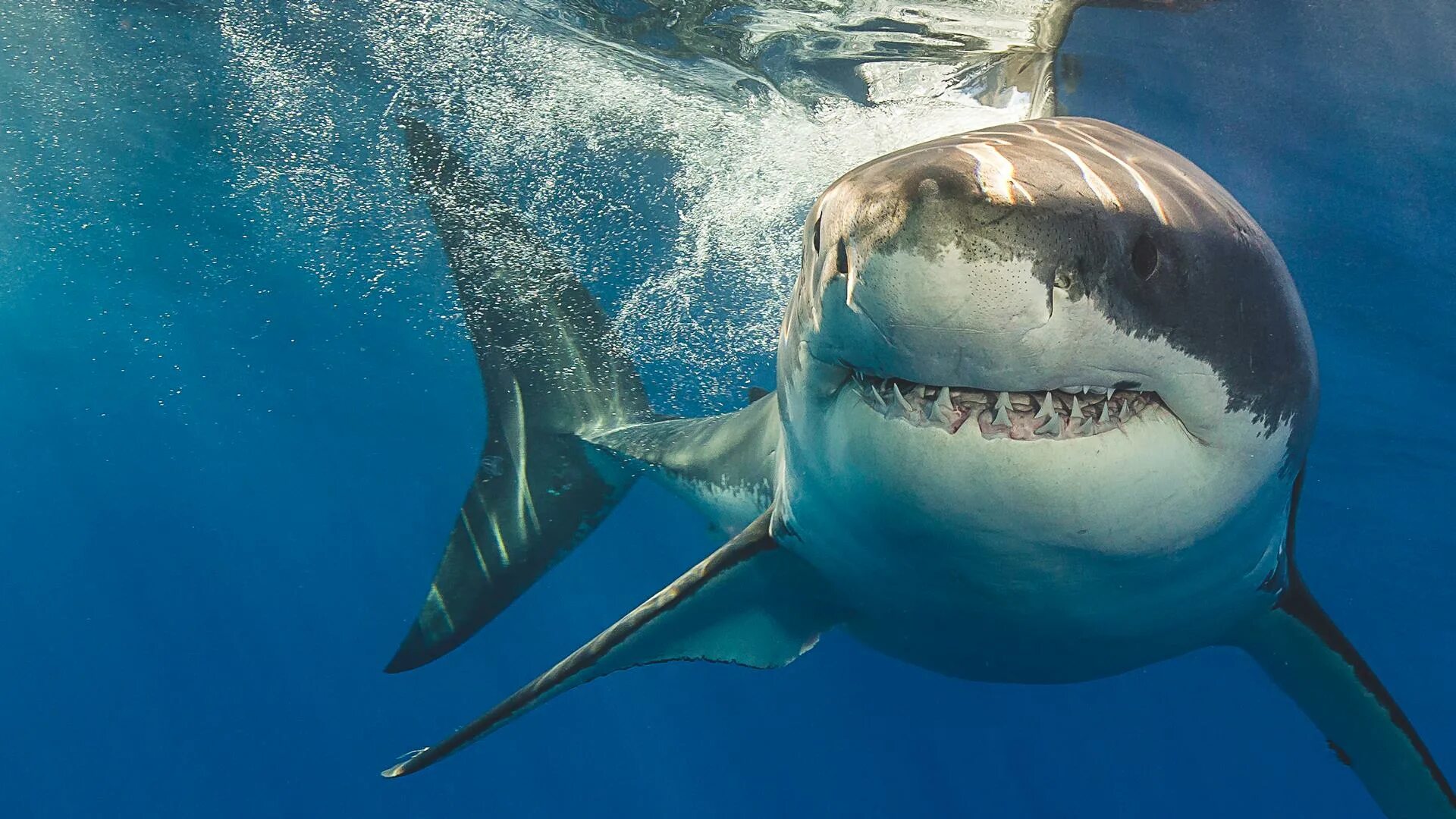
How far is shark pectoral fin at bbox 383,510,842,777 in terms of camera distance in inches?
130

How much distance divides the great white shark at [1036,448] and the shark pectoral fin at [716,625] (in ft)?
0.05

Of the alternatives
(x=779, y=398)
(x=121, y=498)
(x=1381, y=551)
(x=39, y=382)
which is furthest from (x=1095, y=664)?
(x=121, y=498)

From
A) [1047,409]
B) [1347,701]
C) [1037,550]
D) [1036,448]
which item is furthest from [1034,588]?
[1347,701]

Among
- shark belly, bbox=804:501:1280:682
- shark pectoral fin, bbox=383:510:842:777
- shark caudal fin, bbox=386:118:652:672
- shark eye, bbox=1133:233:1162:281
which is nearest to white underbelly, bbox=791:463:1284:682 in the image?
shark belly, bbox=804:501:1280:682

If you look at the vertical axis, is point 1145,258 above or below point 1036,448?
above

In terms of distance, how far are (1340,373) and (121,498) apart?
57.0 metres

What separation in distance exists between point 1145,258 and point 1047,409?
0.35 m

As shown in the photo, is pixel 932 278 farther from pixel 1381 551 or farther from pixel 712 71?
pixel 1381 551

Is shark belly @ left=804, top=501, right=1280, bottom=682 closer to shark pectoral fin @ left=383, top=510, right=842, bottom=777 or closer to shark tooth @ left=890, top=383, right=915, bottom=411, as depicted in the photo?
shark pectoral fin @ left=383, top=510, right=842, bottom=777

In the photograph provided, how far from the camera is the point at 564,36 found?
365 inches

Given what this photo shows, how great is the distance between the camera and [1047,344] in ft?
4.98

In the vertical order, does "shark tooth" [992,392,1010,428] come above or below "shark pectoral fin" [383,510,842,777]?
above

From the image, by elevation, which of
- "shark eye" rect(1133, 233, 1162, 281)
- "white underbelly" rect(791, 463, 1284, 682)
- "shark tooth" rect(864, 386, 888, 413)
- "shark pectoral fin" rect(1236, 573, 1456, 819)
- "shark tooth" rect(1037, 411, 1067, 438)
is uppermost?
"shark eye" rect(1133, 233, 1162, 281)

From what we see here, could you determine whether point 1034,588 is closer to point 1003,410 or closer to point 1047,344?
point 1003,410
